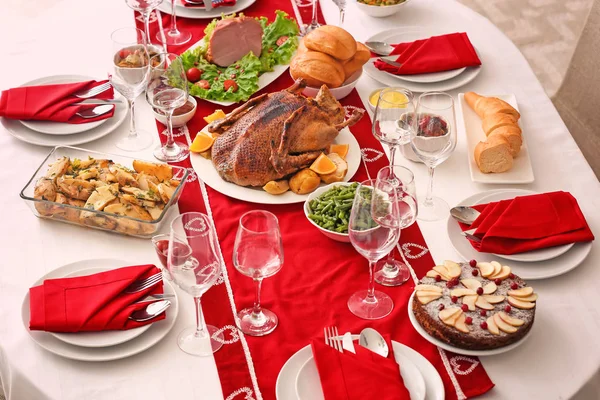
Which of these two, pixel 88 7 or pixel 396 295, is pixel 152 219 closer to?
pixel 396 295

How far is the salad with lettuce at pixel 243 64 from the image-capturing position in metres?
2.67

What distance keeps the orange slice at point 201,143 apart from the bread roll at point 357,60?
0.61 metres

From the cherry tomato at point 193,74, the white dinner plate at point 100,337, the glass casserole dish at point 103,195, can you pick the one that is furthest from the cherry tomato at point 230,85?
the white dinner plate at point 100,337

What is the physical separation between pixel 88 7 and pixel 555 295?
7.63ft

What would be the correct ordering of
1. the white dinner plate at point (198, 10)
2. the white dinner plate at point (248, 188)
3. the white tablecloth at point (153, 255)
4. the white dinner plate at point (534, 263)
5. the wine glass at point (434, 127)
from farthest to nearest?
the white dinner plate at point (198, 10), the white dinner plate at point (248, 188), the wine glass at point (434, 127), the white dinner plate at point (534, 263), the white tablecloth at point (153, 255)

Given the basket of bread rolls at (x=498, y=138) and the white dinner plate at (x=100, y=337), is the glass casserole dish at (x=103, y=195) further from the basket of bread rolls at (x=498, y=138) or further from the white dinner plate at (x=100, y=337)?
the basket of bread rolls at (x=498, y=138)

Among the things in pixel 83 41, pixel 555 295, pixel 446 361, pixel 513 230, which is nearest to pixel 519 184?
pixel 513 230

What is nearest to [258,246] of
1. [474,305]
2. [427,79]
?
[474,305]

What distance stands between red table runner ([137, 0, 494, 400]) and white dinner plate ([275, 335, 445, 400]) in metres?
0.03

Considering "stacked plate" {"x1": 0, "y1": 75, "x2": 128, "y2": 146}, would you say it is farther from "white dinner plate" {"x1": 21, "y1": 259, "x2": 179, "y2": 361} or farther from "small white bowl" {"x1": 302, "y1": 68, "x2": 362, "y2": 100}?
"white dinner plate" {"x1": 21, "y1": 259, "x2": 179, "y2": 361}

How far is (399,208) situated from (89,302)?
0.82m

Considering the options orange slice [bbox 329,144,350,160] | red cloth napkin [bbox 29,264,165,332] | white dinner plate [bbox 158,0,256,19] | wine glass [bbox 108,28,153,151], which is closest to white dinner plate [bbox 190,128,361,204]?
orange slice [bbox 329,144,350,160]

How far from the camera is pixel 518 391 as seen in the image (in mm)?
1664

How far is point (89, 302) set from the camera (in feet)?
5.82
